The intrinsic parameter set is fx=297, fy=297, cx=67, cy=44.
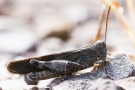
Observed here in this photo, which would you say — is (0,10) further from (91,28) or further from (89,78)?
(89,78)

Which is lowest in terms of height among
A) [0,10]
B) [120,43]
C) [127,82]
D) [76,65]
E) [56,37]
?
[127,82]

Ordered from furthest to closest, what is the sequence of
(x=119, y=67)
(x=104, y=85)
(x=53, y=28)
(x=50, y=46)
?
(x=53, y=28)
(x=50, y=46)
(x=119, y=67)
(x=104, y=85)

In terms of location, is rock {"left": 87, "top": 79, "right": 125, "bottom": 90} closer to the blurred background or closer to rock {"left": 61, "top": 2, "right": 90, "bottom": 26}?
the blurred background

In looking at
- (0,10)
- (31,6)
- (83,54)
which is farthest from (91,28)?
(83,54)

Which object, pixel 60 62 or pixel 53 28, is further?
pixel 53 28

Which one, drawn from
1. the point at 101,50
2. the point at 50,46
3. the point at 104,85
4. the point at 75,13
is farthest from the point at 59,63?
the point at 75,13

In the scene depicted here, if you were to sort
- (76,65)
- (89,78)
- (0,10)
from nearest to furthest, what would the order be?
(89,78) → (76,65) → (0,10)

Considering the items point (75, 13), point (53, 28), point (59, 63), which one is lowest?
point (59, 63)

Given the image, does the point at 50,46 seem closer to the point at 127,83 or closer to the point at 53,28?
the point at 53,28
